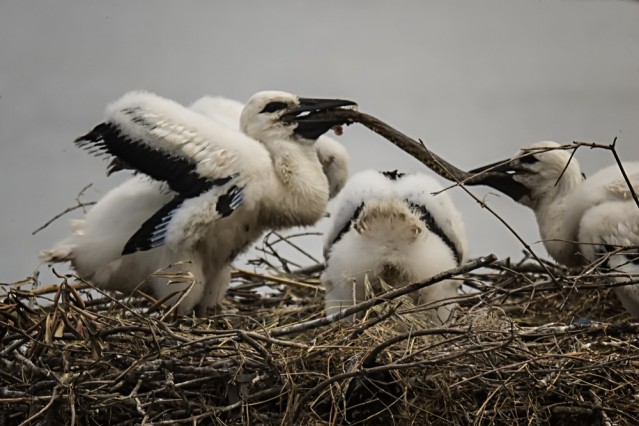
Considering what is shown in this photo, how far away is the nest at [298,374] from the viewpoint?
2.73 m

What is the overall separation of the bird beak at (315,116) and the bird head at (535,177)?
57 centimetres

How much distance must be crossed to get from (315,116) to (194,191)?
57 centimetres

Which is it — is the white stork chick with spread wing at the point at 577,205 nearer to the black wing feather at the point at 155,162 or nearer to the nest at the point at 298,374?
the nest at the point at 298,374

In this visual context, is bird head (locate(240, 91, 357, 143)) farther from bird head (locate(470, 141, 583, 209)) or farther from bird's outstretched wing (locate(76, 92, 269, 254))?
bird head (locate(470, 141, 583, 209))

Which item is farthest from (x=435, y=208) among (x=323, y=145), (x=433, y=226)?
(x=323, y=145)

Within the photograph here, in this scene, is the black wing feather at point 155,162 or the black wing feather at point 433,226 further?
the black wing feather at point 155,162

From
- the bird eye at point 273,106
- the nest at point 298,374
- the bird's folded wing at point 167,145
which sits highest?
the bird eye at point 273,106

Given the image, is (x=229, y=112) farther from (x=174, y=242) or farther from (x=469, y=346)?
(x=469, y=346)

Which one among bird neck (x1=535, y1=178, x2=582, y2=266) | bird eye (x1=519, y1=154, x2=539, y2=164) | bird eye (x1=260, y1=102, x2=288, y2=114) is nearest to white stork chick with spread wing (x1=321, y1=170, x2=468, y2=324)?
bird eye (x1=260, y1=102, x2=288, y2=114)

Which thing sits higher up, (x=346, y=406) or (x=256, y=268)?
(x=256, y=268)

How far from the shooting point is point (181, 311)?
373 cm

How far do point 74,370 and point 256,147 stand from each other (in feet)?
3.28

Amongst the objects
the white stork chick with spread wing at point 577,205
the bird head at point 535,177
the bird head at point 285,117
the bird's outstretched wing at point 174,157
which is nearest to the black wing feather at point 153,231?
the bird's outstretched wing at point 174,157

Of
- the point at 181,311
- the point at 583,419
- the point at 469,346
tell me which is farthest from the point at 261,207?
the point at 583,419
